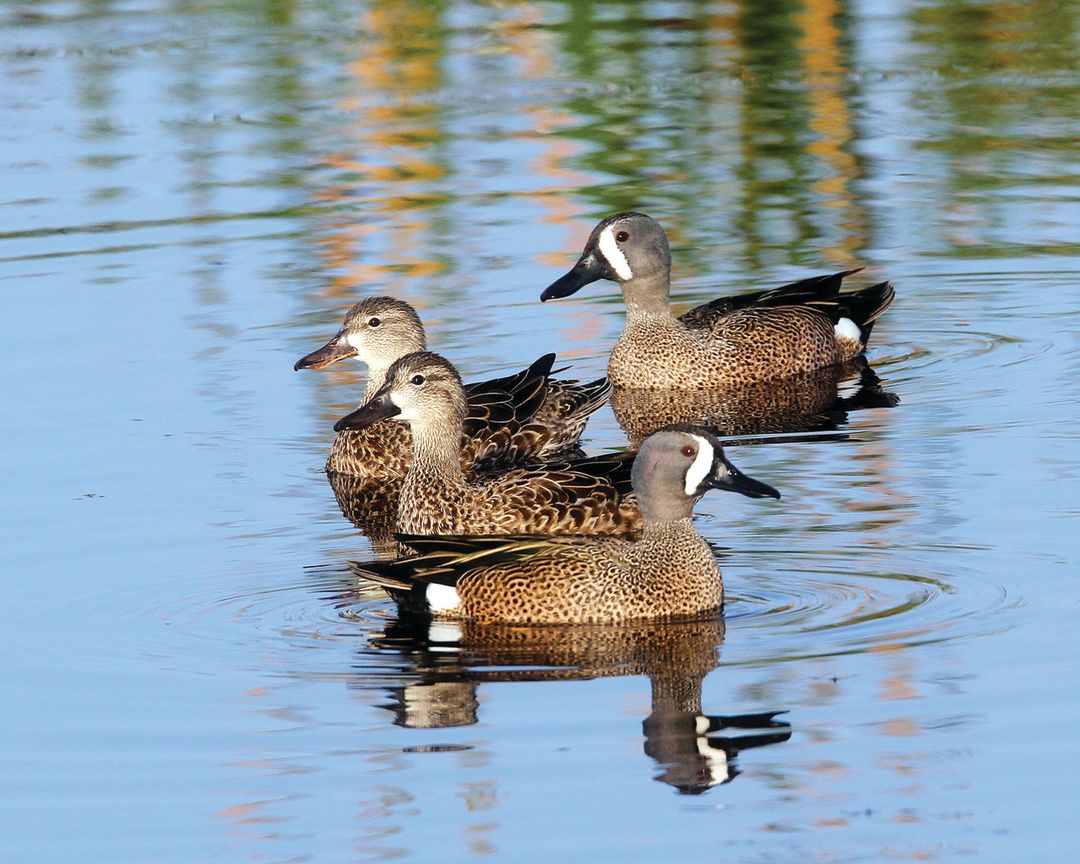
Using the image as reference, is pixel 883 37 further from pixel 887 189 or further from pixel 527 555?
pixel 527 555

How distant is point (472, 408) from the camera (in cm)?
1183

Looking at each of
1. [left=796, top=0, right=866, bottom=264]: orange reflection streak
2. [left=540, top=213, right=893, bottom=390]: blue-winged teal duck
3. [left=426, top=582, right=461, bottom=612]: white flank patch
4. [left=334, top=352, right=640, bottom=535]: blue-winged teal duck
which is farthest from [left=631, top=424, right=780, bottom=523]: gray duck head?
[left=796, top=0, right=866, bottom=264]: orange reflection streak

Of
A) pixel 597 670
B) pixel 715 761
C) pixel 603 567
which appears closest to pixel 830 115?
pixel 603 567

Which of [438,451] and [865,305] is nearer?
[438,451]

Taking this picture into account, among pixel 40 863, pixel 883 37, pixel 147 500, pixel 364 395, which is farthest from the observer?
pixel 883 37

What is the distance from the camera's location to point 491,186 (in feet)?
59.0

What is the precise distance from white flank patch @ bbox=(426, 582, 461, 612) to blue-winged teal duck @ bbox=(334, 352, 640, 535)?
1115 mm

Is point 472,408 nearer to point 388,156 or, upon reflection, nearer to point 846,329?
point 846,329

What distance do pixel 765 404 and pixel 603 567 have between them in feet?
14.1

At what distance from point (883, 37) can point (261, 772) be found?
16534mm

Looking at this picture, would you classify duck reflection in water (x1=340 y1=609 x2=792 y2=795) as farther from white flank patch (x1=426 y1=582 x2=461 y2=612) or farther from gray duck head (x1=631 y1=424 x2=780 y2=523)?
gray duck head (x1=631 y1=424 x2=780 y2=523)

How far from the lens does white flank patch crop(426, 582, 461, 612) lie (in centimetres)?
909

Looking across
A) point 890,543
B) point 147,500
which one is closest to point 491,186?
point 147,500

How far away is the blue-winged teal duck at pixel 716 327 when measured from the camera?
13.9 meters
